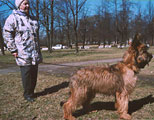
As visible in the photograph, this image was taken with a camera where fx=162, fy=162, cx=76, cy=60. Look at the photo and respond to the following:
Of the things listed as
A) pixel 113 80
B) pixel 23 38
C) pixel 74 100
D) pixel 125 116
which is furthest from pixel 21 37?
pixel 125 116

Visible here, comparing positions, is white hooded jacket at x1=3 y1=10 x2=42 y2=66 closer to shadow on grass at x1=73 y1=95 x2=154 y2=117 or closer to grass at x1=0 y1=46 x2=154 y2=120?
grass at x1=0 y1=46 x2=154 y2=120

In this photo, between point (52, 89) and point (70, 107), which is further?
point (52, 89)

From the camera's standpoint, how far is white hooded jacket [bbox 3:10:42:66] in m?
4.31

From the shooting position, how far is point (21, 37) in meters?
4.43

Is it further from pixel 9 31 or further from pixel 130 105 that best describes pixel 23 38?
pixel 130 105

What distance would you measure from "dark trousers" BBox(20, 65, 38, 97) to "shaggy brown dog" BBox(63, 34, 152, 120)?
5.52 ft

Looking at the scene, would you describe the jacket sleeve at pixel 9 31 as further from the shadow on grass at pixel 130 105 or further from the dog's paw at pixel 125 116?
the dog's paw at pixel 125 116

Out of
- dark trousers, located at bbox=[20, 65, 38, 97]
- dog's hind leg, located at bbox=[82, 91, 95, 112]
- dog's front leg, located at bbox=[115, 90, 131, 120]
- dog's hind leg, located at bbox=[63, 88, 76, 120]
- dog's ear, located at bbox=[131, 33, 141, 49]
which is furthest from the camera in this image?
dark trousers, located at bbox=[20, 65, 38, 97]

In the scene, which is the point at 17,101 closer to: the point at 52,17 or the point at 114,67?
the point at 114,67

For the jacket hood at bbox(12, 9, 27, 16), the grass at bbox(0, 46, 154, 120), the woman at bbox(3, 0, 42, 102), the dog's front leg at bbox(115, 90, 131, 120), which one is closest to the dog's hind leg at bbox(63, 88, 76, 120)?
the grass at bbox(0, 46, 154, 120)

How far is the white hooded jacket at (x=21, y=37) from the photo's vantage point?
4.31m

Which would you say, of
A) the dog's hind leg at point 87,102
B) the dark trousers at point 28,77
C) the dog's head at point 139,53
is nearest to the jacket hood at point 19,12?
the dark trousers at point 28,77

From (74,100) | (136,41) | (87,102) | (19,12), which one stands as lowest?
(87,102)

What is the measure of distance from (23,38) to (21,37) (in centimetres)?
6
